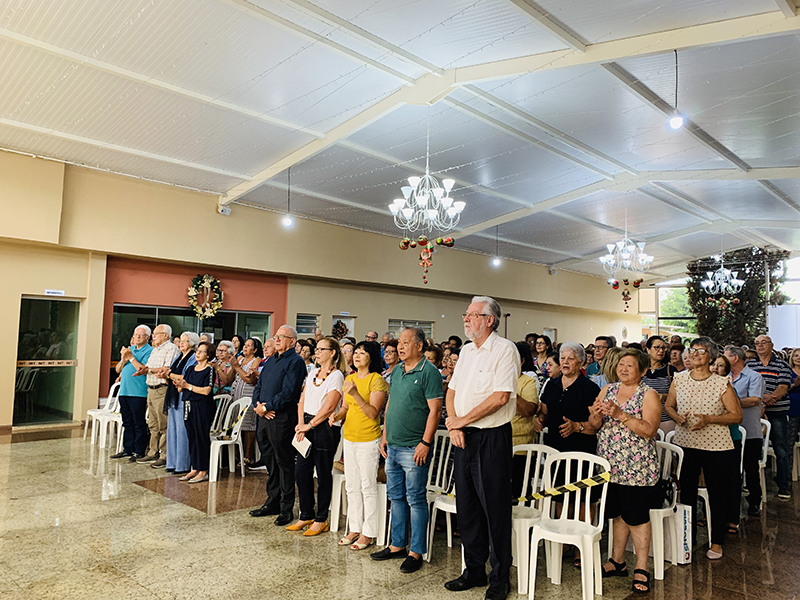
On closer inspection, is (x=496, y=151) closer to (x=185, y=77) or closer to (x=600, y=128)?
(x=600, y=128)

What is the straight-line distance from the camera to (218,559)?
12.1 feet

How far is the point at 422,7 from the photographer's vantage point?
5.70 meters

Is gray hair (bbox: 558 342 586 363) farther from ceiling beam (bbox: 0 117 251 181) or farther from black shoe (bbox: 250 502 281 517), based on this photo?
ceiling beam (bbox: 0 117 251 181)

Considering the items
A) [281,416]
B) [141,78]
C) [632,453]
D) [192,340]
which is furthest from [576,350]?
[141,78]

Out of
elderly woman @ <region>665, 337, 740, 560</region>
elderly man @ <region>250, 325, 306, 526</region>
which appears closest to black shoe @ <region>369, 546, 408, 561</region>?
elderly man @ <region>250, 325, 306, 526</region>

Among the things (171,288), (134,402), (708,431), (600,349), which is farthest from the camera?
(171,288)

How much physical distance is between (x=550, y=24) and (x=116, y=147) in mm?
6097

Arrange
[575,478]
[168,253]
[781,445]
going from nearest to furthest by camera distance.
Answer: [575,478] → [781,445] → [168,253]

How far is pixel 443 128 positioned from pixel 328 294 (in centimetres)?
558

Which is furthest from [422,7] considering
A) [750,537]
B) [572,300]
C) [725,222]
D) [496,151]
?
[572,300]

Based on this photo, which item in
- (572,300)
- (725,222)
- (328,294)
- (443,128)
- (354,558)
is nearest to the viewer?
(354,558)

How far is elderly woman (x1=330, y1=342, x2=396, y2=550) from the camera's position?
3.88 metres

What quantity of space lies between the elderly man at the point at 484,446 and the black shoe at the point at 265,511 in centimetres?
191

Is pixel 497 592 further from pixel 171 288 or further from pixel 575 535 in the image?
pixel 171 288
